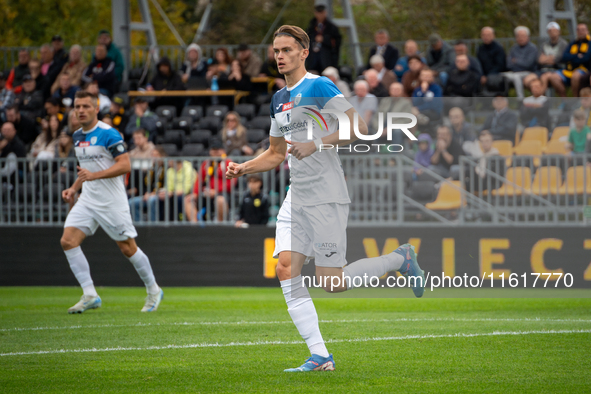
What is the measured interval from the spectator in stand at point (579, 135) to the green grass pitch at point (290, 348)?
3.26m

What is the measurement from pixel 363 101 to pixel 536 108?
310 centimetres

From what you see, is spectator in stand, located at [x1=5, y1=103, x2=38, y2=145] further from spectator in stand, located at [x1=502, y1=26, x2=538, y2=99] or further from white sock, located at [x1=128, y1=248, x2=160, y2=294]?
spectator in stand, located at [x1=502, y1=26, x2=538, y2=99]

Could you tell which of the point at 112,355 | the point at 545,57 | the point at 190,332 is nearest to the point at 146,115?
the point at 545,57

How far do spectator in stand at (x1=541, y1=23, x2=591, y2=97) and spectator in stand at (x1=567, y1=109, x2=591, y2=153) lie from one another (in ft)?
7.98

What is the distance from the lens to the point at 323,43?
1755 cm

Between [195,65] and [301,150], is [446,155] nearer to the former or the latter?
[195,65]

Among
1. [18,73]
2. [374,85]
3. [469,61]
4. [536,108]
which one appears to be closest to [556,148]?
[536,108]

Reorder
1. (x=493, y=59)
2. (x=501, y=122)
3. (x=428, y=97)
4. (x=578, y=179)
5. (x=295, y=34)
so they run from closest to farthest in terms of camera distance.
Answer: (x=295, y=34) → (x=578, y=179) → (x=501, y=122) → (x=428, y=97) → (x=493, y=59)

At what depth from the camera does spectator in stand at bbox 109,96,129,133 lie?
1752 cm

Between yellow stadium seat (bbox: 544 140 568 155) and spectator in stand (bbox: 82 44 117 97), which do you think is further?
spectator in stand (bbox: 82 44 117 97)

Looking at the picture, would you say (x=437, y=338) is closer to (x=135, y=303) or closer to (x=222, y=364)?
(x=222, y=364)

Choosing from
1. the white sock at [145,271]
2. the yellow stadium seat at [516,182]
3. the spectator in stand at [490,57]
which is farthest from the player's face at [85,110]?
the spectator in stand at [490,57]

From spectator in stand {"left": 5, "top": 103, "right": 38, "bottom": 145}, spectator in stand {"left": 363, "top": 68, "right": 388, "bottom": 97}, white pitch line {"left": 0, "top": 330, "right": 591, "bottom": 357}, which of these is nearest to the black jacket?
spectator in stand {"left": 363, "top": 68, "right": 388, "bottom": 97}

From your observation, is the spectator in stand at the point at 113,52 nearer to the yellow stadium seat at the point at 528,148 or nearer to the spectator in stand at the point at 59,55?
the spectator in stand at the point at 59,55
